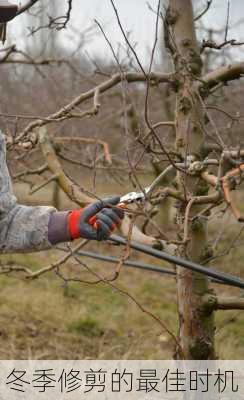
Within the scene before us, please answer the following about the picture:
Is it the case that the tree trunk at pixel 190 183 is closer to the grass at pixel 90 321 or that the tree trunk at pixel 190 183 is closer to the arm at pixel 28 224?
the arm at pixel 28 224

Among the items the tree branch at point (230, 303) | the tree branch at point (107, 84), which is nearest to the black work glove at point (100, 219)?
the tree branch at point (230, 303)

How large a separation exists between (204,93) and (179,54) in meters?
0.28

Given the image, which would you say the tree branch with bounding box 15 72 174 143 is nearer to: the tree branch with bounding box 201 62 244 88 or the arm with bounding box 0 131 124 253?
the tree branch with bounding box 201 62 244 88

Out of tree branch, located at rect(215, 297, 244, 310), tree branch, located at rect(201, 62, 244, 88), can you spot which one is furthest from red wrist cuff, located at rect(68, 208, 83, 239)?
tree branch, located at rect(201, 62, 244, 88)

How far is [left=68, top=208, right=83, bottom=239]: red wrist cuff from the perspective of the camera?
2.42 meters

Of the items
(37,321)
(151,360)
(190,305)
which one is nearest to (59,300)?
(37,321)

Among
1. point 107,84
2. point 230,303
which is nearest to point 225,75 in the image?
point 107,84

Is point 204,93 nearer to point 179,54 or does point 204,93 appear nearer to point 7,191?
point 179,54

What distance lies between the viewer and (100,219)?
233 cm

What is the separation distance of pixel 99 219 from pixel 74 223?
0.49 feet

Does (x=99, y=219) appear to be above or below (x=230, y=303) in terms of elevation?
above

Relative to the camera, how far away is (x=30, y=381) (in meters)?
3.77

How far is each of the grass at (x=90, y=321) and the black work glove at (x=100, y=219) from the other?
1996mm

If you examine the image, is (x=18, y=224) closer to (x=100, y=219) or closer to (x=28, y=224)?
(x=28, y=224)
